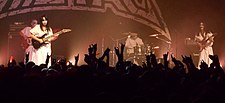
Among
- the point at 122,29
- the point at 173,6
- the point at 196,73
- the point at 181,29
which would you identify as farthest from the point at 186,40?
the point at 196,73

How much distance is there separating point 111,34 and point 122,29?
52 centimetres

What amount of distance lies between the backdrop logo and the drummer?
0.97 metres

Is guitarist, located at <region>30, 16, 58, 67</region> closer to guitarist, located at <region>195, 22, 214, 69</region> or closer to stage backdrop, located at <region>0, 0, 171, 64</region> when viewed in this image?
stage backdrop, located at <region>0, 0, 171, 64</region>

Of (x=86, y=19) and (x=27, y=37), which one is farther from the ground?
(x=86, y=19)

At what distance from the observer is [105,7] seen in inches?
553

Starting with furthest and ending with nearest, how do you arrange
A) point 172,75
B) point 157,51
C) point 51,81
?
point 157,51
point 172,75
point 51,81

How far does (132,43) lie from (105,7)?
2.10m

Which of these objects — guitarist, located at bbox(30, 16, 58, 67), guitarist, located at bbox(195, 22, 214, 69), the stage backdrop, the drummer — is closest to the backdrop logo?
the stage backdrop

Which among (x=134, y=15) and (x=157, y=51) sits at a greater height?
(x=134, y=15)

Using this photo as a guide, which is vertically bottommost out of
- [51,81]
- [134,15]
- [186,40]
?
[51,81]

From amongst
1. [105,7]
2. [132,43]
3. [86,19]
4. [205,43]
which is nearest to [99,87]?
[132,43]

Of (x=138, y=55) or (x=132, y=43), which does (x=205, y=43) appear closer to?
(x=138, y=55)

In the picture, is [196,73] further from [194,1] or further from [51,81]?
[194,1]

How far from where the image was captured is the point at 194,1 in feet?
44.8
